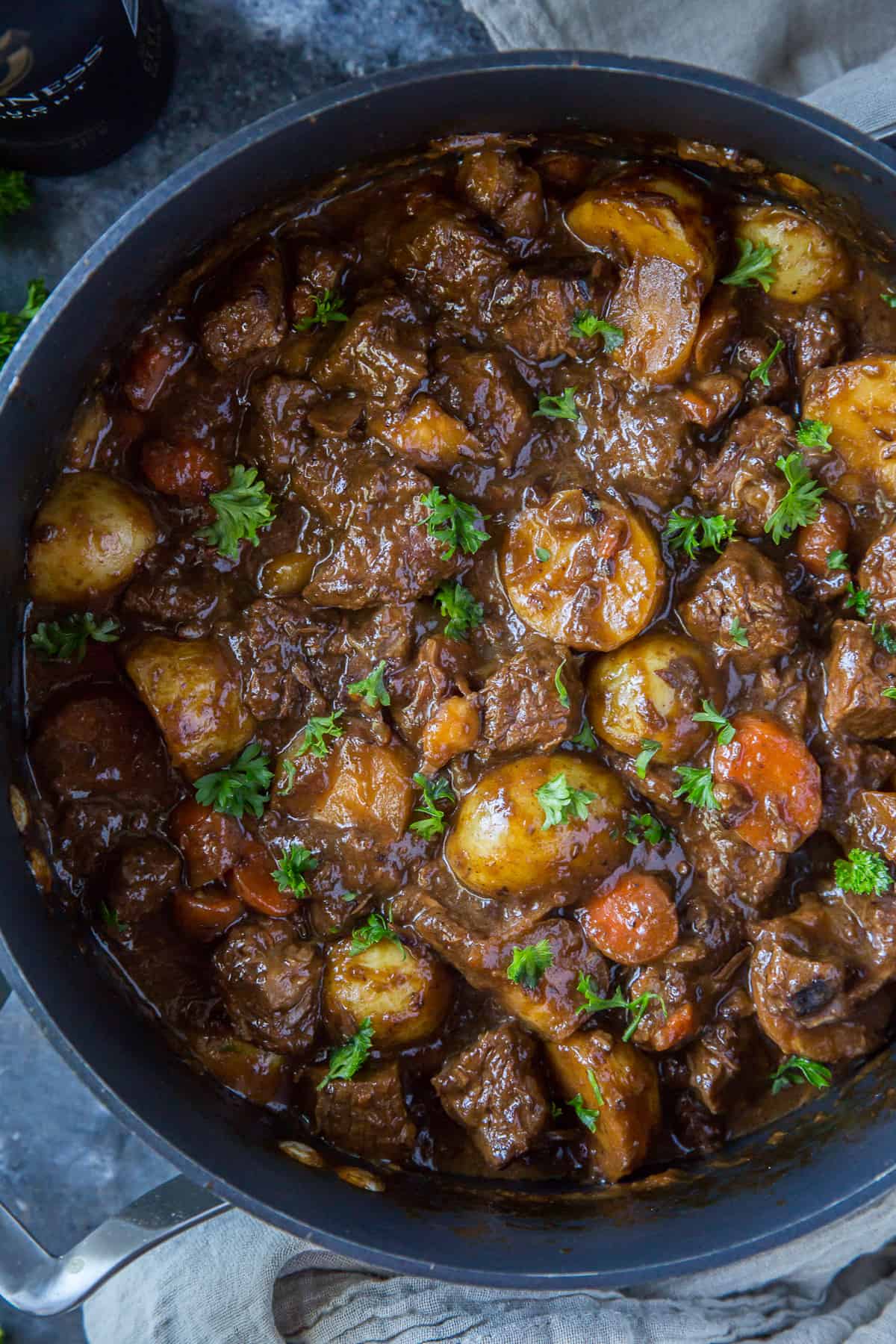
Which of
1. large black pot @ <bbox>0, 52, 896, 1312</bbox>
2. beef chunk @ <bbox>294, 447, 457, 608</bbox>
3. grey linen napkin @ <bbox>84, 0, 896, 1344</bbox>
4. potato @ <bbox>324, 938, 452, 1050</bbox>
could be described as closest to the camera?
large black pot @ <bbox>0, 52, 896, 1312</bbox>

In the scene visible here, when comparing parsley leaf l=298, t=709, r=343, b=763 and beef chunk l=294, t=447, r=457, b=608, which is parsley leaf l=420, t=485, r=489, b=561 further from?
parsley leaf l=298, t=709, r=343, b=763

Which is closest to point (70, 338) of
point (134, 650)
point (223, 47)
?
point (134, 650)

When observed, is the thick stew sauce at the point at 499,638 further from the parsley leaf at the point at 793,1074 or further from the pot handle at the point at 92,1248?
the pot handle at the point at 92,1248

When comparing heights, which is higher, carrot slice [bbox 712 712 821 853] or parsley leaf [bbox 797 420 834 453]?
parsley leaf [bbox 797 420 834 453]

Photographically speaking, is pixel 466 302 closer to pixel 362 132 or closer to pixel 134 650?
pixel 362 132

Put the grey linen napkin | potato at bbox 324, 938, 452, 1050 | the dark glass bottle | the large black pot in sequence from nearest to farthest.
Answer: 1. the large black pot
2. the dark glass bottle
3. potato at bbox 324, 938, 452, 1050
4. the grey linen napkin

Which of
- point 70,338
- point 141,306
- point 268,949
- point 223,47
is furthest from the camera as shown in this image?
point 223,47

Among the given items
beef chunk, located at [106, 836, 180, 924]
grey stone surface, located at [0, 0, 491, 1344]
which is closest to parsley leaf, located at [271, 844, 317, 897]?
beef chunk, located at [106, 836, 180, 924]
